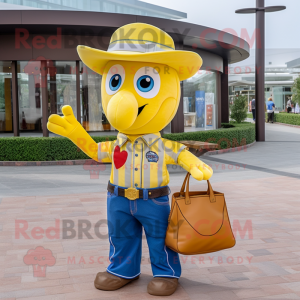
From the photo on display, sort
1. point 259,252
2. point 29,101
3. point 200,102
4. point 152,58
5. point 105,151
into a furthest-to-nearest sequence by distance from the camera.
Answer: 1. point 200,102
2. point 29,101
3. point 259,252
4. point 105,151
5. point 152,58

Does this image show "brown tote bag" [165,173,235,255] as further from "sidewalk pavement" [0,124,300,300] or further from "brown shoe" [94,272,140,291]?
"brown shoe" [94,272,140,291]

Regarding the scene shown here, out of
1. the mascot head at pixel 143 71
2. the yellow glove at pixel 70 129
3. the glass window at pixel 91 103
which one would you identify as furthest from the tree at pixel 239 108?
the yellow glove at pixel 70 129

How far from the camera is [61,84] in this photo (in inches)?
492

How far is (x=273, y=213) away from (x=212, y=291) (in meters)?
2.65

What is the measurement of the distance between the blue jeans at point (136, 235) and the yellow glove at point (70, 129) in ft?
1.49

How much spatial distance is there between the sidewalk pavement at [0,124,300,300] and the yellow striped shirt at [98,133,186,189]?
870 mm

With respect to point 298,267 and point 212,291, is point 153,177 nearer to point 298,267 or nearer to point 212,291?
point 212,291

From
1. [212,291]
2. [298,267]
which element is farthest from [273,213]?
[212,291]

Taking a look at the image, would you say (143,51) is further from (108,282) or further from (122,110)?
(108,282)

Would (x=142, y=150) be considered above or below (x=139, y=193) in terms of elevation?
above

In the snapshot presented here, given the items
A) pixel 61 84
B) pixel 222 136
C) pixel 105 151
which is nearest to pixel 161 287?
pixel 105 151

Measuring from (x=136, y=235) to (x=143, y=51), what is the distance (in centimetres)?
145

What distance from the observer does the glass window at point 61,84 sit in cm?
1209

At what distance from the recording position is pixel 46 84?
1209 cm
